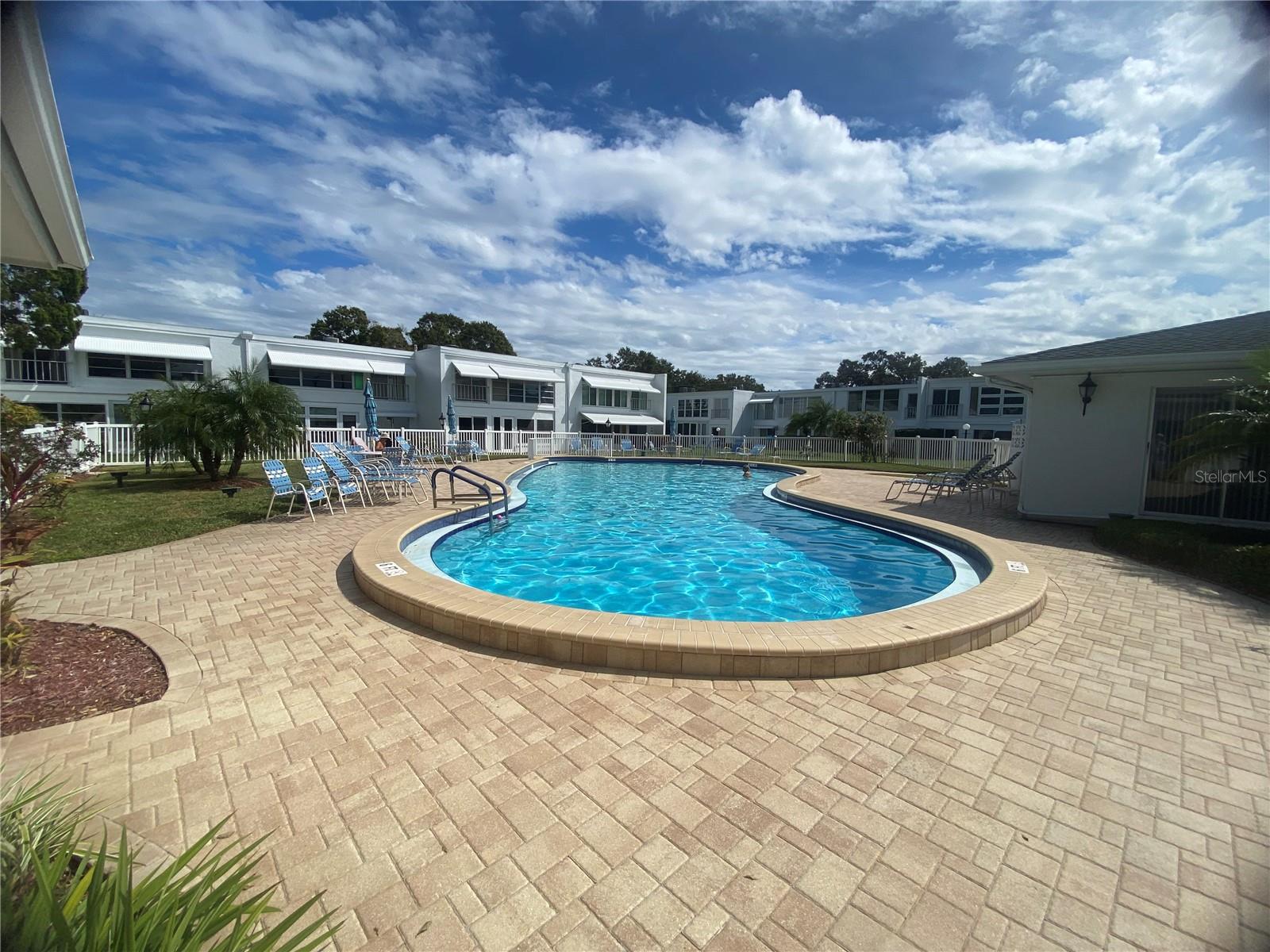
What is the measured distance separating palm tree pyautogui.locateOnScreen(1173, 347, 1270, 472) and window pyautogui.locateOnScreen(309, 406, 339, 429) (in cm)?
3215

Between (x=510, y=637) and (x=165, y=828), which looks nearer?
(x=165, y=828)

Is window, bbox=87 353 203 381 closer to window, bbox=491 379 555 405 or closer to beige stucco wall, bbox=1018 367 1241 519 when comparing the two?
window, bbox=491 379 555 405

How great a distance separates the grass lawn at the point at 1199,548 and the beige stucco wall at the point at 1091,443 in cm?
110

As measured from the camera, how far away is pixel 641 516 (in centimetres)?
1183

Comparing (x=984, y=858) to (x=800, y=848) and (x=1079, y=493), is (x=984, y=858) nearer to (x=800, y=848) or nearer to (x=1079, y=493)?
(x=800, y=848)

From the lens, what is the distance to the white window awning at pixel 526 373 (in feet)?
108

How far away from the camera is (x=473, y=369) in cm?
3136

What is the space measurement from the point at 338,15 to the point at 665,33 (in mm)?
5079

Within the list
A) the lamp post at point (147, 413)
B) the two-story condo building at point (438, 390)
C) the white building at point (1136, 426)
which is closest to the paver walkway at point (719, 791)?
the white building at point (1136, 426)

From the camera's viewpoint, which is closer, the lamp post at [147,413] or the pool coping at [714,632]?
the pool coping at [714,632]

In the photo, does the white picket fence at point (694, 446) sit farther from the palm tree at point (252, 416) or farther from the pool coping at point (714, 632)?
the pool coping at point (714, 632)

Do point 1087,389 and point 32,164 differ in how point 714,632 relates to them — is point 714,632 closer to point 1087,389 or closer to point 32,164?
point 32,164

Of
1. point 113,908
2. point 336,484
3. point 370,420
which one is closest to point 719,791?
point 113,908

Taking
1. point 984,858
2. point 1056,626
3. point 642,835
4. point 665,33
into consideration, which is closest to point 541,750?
point 642,835
